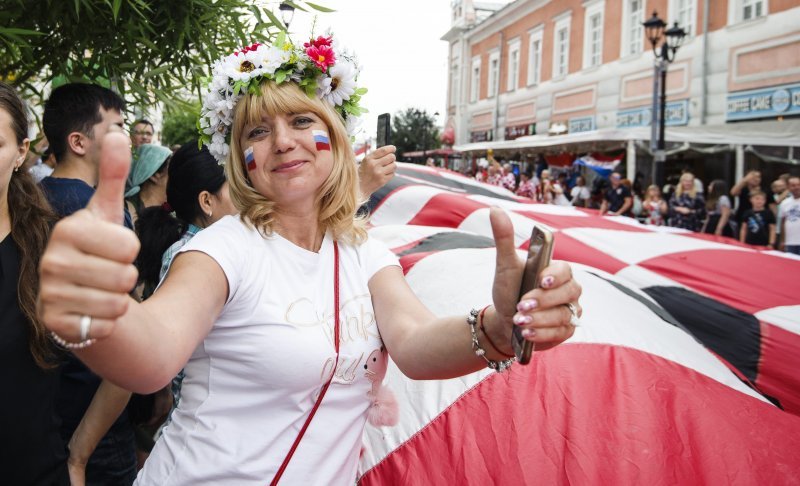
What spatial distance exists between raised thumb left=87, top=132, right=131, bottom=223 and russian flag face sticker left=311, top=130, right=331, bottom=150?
2.44ft

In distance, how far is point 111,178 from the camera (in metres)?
0.78

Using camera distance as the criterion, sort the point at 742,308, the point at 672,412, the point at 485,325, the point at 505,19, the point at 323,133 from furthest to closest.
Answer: the point at 505,19 < the point at 742,308 < the point at 672,412 < the point at 323,133 < the point at 485,325

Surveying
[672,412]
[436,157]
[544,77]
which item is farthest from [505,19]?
[672,412]

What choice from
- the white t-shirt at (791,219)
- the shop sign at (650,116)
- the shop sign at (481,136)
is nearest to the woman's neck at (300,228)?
the white t-shirt at (791,219)

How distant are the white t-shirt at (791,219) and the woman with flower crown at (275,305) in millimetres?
6188

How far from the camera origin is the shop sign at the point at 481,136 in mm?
23891

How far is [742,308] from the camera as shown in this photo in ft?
10.8

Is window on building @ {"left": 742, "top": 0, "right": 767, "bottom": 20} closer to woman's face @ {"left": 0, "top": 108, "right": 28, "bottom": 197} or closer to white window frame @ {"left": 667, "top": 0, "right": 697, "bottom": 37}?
white window frame @ {"left": 667, "top": 0, "right": 697, "bottom": 37}

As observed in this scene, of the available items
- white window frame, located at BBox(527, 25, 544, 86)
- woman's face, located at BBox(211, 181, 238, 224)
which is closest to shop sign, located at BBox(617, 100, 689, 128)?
white window frame, located at BBox(527, 25, 544, 86)

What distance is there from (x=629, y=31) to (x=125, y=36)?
662 inches

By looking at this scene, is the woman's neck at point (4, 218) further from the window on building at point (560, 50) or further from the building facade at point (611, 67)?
the window on building at point (560, 50)

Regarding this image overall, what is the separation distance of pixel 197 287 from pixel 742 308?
10.2 ft

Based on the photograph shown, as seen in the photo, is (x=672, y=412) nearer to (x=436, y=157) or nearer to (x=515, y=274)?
(x=515, y=274)

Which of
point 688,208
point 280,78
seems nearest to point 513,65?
point 688,208
